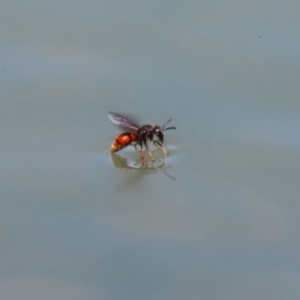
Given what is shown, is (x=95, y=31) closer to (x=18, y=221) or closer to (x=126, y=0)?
(x=126, y=0)

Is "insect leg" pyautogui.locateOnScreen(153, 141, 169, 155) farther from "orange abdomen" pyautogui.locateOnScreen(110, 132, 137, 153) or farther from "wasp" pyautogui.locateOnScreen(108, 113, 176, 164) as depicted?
"orange abdomen" pyautogui.locateOnScreen(110, 132, 137, 153)

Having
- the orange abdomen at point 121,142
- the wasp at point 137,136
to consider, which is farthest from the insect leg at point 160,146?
the orange abdomen at point 121,142

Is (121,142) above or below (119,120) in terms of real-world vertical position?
below

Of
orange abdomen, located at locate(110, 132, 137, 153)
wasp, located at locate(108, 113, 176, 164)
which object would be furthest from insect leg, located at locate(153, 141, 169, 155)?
orange abdomen, located at locate(110, 132, 137, 153)

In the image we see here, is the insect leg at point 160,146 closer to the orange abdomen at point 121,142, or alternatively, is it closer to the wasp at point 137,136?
the wasp at point 137,136

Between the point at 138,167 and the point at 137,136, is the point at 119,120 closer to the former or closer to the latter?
the point at 137,136

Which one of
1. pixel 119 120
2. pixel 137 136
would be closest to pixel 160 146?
pixel 137 136

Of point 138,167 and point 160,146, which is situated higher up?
point 160,146

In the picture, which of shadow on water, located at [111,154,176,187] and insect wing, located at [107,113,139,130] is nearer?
shadow on water, located at [111,154,176,187]

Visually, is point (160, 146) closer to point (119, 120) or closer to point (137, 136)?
point (137, 136)
